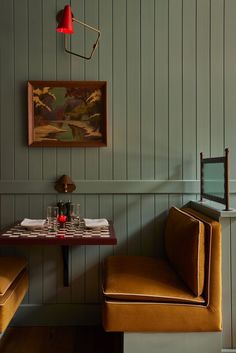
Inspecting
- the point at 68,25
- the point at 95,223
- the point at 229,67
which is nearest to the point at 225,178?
the point at 95,223

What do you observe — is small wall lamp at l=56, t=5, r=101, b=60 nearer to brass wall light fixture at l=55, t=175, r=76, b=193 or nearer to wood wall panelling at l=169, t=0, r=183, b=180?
wood wall panelling at l=169, t=0, r=183, b=180

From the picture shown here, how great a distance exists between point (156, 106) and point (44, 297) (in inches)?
72.0

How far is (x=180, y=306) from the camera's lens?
2.37 meters

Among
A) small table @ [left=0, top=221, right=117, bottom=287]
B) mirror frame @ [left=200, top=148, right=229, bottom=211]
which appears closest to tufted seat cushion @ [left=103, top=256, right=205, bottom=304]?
small table @ [left=0, top=221, right=117, bottom=287]

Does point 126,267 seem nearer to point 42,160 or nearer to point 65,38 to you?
point 42,160

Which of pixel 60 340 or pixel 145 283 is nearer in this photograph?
pixel 145 283

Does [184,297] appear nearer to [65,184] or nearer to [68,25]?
[65,184]

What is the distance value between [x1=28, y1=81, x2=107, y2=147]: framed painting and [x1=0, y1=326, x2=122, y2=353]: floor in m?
1.48

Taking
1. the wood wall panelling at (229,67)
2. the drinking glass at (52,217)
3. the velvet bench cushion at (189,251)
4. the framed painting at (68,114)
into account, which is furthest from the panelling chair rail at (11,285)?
the wood wall panelling at (229,67)

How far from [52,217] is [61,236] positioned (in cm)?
56

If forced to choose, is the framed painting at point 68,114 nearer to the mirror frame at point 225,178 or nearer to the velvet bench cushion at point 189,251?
the mirror frame at point 225,178

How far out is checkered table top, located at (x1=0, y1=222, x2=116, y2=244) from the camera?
2.46m

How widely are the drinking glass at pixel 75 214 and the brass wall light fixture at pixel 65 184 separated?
0.44ft

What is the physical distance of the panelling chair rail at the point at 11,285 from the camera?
7.75 feet
